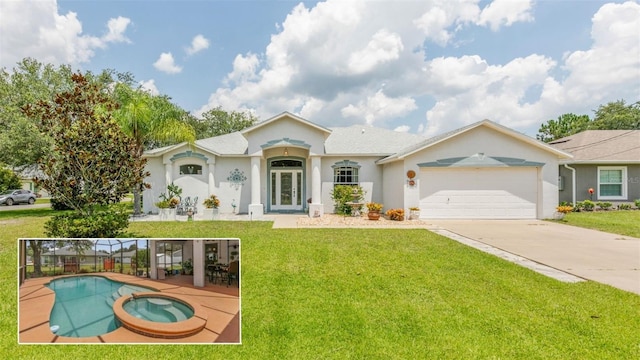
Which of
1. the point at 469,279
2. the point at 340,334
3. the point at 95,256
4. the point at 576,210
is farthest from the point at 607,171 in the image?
the point at 95,256

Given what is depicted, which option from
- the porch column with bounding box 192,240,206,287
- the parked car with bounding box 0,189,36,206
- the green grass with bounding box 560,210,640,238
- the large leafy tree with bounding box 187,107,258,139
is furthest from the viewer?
the large leafy tree with bounding box 187,107,258,139

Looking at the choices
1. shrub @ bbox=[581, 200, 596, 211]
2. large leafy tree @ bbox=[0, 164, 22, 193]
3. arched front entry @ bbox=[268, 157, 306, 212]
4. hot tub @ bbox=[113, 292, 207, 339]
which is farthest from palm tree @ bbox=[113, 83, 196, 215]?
large leafy tree @ bbox=[0, 164, 22, 193]

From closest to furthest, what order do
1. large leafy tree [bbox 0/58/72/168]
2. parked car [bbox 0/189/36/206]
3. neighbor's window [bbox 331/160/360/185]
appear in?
neighbor's window [bbox 331/160/360/185] → large leafy tree [bbox 0/58/72/168] → parked car [bbox 0/189/36/206]

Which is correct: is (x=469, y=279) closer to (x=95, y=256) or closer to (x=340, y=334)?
(x=340, y=334)

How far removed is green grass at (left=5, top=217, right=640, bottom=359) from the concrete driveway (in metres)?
1.10

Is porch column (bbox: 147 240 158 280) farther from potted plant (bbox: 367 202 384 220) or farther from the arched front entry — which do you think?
the arched front entry

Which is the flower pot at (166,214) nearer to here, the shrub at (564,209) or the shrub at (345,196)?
the shrub at (345,196)

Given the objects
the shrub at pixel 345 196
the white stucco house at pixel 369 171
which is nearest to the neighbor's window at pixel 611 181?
the white stucco house at pixel 369 171

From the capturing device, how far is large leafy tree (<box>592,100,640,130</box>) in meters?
41.7

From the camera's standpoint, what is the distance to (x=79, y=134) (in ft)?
16.1

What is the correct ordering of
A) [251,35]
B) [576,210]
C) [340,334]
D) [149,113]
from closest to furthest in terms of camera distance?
[340,334] → [149,113] → [251,35] → [576,210]

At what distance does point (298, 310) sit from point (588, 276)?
216 inches

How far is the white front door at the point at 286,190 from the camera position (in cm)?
1669

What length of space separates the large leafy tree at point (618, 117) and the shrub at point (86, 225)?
57059mm
